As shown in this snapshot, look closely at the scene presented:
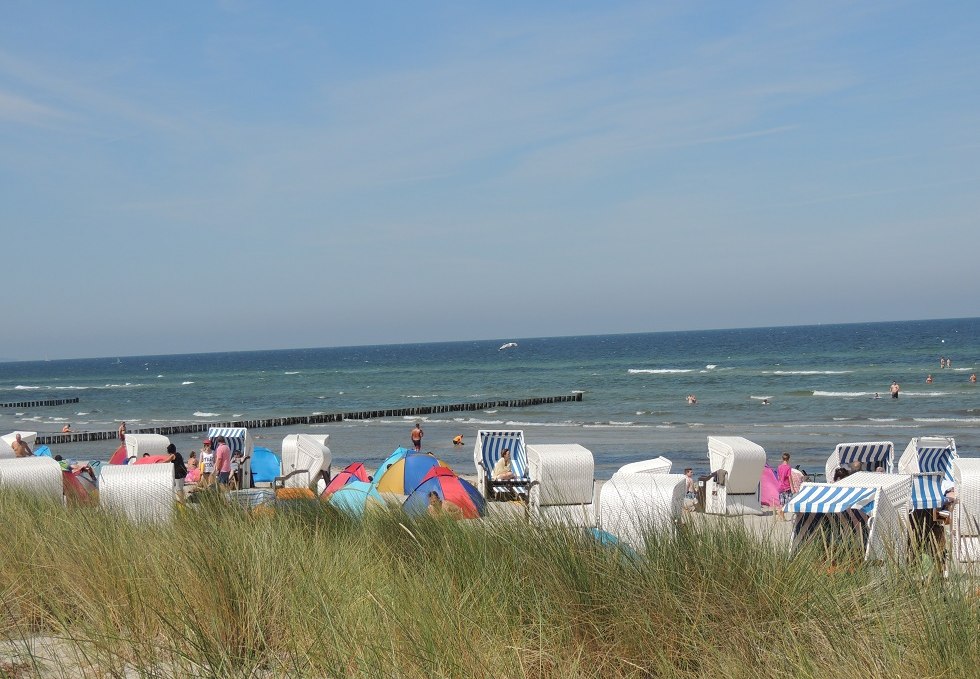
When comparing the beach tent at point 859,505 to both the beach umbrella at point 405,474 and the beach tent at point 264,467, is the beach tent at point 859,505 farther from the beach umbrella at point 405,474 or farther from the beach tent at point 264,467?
the beach tent at point 264,467

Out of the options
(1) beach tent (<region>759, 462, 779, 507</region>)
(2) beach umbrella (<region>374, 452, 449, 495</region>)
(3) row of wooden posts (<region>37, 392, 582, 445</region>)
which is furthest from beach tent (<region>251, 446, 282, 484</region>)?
(3) row of wooden posts (<region>37, 392, 582, 445</region>)

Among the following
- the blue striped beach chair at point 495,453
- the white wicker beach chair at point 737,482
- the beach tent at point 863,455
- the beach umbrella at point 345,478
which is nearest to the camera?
the white wicker beach chair at point 737,482

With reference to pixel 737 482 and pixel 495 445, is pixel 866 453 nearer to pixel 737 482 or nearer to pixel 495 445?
pixel 737 482

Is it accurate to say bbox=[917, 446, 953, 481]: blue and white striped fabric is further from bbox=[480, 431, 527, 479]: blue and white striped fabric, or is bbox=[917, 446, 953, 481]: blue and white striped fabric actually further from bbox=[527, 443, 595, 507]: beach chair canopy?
bbox=[480, 431, 527, 479]: blue and white striped fabric

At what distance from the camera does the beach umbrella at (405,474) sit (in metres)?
14.4

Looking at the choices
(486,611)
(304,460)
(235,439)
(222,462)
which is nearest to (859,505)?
(486,611)

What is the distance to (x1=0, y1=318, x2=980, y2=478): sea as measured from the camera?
31562 millimetres

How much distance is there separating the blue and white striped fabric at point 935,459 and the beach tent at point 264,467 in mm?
11499

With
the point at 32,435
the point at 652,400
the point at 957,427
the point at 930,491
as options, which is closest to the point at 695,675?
the point at 930,491

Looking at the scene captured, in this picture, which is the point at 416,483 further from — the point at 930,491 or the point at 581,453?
the point at 930,491

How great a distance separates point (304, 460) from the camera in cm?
1791

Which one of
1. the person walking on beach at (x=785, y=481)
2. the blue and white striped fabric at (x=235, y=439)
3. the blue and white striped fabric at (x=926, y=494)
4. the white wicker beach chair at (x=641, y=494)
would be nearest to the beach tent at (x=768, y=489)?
the person walking on beach at (x=785, y=481)

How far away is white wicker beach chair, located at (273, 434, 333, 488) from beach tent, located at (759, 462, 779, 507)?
7373mm

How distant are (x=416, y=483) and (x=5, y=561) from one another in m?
9.28
